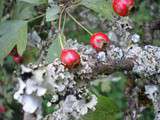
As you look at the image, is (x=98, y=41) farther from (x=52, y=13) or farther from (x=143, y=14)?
(x=143, y=14)

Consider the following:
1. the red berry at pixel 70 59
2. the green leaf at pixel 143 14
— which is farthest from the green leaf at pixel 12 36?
the green leaf at pixel 143 14

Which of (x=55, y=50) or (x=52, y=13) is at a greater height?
(x=52, y=13)

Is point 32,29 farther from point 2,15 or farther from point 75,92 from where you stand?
point 75,92

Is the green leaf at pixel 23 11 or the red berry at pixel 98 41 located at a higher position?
the red berry at pixel 98 41

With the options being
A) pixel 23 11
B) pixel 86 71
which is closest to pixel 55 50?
pixel 86 71

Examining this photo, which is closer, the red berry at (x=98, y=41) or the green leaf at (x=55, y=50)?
the red berry at (x=98, y=41)

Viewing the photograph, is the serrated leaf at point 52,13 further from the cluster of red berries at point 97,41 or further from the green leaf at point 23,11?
the green leaf at point 23,11
